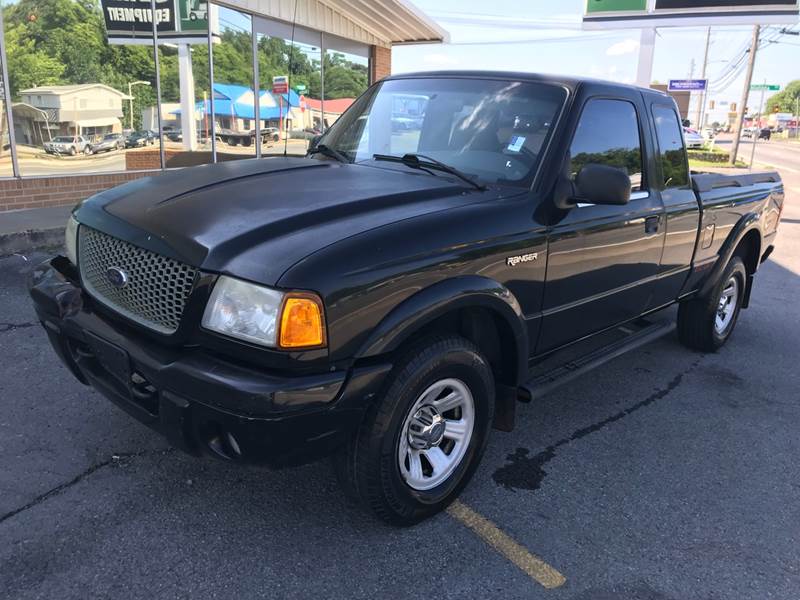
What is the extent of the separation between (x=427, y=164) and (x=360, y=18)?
1119cm

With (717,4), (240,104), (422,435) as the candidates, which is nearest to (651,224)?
(422,435)

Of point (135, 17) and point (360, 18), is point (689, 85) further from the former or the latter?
point (135, 17)

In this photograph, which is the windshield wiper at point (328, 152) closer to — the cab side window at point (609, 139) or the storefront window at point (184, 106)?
the cab side window at point (609, 139)

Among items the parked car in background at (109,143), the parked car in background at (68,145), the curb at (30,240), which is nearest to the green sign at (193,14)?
the parked car in background at (109,143)

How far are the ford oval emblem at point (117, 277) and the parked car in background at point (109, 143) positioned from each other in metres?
7.86

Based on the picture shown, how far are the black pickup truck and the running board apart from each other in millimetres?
18

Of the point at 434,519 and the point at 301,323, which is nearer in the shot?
the point at 301,323

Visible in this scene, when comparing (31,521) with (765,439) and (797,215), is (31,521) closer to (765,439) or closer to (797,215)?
(765,439)

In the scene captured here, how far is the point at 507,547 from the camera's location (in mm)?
2793

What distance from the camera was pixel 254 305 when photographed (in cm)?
227

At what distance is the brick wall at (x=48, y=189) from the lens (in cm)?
843

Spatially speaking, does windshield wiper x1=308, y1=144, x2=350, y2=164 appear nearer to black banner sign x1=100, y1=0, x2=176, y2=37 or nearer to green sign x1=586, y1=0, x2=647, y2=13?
black banner sign x1=100, y1=0, x2=176, y2=37

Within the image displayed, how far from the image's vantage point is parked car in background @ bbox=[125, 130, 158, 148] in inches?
394

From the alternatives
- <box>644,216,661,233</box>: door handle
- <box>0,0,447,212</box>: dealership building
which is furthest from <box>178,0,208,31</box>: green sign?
<box>644,216,661,233</box>: door handle
